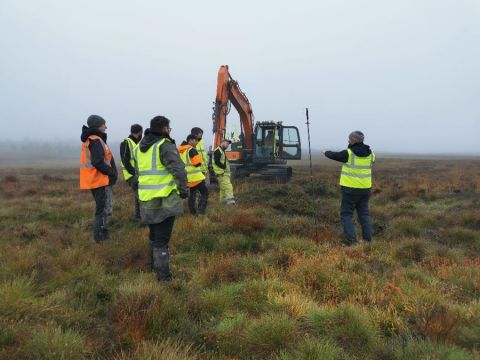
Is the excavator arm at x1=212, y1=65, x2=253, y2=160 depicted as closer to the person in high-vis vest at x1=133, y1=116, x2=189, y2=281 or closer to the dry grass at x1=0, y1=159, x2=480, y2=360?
the dry grass at x1=0, y1=159, x2=480, y2=360

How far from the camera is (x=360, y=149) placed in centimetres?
695

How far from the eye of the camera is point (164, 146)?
4.80 m

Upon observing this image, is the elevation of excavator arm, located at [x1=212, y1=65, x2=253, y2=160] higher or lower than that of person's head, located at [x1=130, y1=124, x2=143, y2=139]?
higher

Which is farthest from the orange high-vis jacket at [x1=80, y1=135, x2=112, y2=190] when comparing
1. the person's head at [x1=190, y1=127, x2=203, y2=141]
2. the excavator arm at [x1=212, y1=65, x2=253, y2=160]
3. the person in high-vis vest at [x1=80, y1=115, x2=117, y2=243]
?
the excavator arm at [x1=212, y1=65, x2=253, y2=160]

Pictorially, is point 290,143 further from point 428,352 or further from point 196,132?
point 428,352

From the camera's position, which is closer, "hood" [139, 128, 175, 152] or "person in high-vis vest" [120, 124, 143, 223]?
"hood" [139, 128, 175, 152]

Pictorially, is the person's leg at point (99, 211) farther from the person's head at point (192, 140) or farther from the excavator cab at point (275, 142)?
the excavator cab at point (275, 142)

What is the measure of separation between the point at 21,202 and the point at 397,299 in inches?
455

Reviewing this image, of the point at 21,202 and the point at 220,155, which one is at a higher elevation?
the point at 220,155

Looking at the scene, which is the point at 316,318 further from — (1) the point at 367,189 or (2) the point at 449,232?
(2) the point at 449,232

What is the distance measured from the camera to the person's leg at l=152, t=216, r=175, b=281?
4.83 metres

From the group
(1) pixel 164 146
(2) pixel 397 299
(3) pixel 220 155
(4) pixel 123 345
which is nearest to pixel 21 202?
(3) pixel 220 155

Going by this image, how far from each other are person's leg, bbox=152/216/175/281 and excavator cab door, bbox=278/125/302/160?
13008 millimetres

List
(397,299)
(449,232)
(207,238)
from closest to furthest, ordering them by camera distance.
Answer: (397,299) < (207,238) < (449,232)
